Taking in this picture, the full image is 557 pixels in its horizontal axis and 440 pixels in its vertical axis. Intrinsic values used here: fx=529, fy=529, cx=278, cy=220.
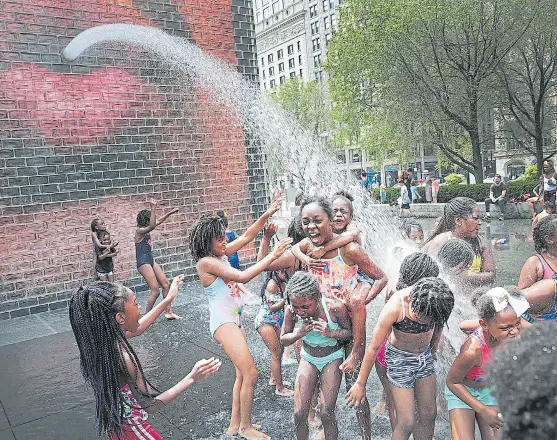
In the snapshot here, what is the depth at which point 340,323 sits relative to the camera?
12.2 feet

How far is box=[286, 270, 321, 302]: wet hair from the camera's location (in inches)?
137

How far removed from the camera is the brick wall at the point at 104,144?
9141 mm

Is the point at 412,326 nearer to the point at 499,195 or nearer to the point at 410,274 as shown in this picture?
the point at 410,274

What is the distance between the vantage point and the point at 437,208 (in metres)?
21.4

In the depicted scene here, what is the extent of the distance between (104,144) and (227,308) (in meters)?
6.94

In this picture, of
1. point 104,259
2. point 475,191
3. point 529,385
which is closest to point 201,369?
point 529,385

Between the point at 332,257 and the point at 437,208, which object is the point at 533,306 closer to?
the point at 332,257

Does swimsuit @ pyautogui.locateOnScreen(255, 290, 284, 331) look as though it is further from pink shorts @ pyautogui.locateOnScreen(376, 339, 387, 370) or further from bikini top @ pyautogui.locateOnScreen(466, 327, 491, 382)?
bikini top @ pyautogui.locateOnScreen(466, 327, 491, 382)

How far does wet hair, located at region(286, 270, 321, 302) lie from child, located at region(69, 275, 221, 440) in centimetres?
79

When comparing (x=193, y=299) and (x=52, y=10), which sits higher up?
(x=52, y=10)

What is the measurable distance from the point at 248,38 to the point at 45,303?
22.8ft

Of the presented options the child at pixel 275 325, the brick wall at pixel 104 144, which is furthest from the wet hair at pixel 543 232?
the brick wall at pixel 104 144

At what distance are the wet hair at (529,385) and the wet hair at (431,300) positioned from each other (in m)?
1.53

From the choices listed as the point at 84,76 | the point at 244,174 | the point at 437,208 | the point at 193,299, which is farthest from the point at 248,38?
the point at 437,208
